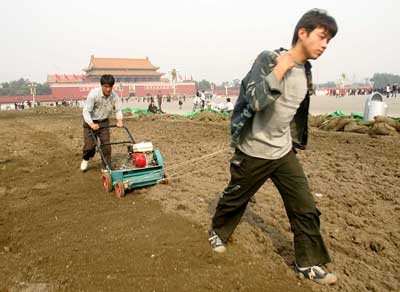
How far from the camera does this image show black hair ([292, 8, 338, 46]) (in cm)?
203

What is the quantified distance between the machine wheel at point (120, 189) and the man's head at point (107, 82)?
1619 mm

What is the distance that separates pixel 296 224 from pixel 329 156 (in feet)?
15.1

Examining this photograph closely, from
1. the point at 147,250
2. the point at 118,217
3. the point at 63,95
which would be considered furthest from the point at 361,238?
the point at 63,95

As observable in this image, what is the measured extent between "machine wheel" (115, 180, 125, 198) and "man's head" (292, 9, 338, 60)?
10.4 ft

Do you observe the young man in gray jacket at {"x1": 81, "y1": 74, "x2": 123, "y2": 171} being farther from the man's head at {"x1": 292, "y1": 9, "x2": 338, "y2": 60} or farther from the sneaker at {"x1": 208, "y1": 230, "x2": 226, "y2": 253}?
the man's head at {"x1": 292, "y1": 9, "x2": 338, "y2": 60}

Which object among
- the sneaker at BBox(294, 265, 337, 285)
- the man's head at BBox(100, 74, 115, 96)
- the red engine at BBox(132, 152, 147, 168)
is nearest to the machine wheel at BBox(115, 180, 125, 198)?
the red engine at BBox(132, 152, 147, 168)

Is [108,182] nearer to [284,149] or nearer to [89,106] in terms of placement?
[89,106]

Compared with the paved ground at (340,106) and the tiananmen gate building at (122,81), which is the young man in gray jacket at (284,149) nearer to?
the paved ground at (340,106)

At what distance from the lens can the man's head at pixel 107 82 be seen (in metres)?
5.02

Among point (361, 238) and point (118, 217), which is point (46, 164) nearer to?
point (118, 217)

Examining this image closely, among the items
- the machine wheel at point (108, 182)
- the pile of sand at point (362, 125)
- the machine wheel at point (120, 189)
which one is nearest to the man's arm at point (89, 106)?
the machine wheel at point (108, 182)

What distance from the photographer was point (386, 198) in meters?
4.21

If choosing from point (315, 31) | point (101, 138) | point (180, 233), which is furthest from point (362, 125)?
point (315, 31)

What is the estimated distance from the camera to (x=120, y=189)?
448cm
